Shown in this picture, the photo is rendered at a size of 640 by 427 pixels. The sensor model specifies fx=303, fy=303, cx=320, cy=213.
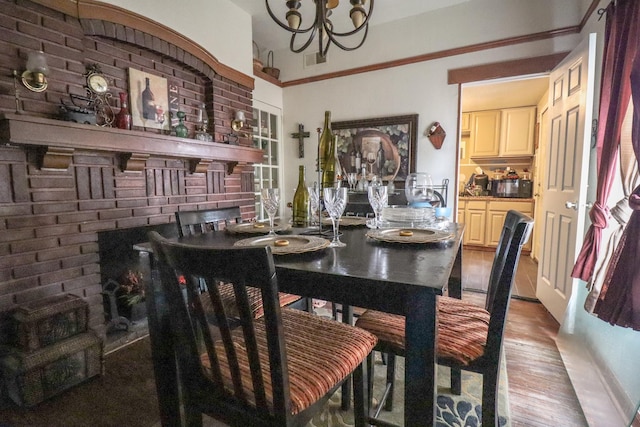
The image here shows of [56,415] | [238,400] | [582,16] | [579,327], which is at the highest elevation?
[582,16]

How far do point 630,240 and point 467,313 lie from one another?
96cm

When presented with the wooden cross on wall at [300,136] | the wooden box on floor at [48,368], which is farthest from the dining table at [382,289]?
the wooden cross on wall at [300,136]

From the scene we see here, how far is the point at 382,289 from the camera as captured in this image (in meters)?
0.74

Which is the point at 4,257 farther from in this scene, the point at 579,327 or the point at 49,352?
the point at 579,327

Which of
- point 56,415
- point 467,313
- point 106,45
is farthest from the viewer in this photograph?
point 106,45

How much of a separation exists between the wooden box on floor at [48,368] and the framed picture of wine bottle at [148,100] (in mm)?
1500

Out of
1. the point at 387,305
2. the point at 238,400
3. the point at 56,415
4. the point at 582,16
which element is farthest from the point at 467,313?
the point at 582,16

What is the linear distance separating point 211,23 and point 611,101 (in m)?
3.04

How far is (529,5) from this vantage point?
9.02 feet

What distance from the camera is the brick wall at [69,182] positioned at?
1593 mm

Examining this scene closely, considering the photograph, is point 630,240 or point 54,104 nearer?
point 630,240

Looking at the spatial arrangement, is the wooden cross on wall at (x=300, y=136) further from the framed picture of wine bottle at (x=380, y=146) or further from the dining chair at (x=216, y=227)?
the dining chair at (x=216, y=227)

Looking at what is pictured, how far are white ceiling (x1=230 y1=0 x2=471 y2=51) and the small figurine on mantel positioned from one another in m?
1.17

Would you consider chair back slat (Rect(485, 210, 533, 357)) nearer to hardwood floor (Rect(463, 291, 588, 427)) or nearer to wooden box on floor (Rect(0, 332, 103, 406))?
hardwood floor (Rect(463, 291, 588, 427))
